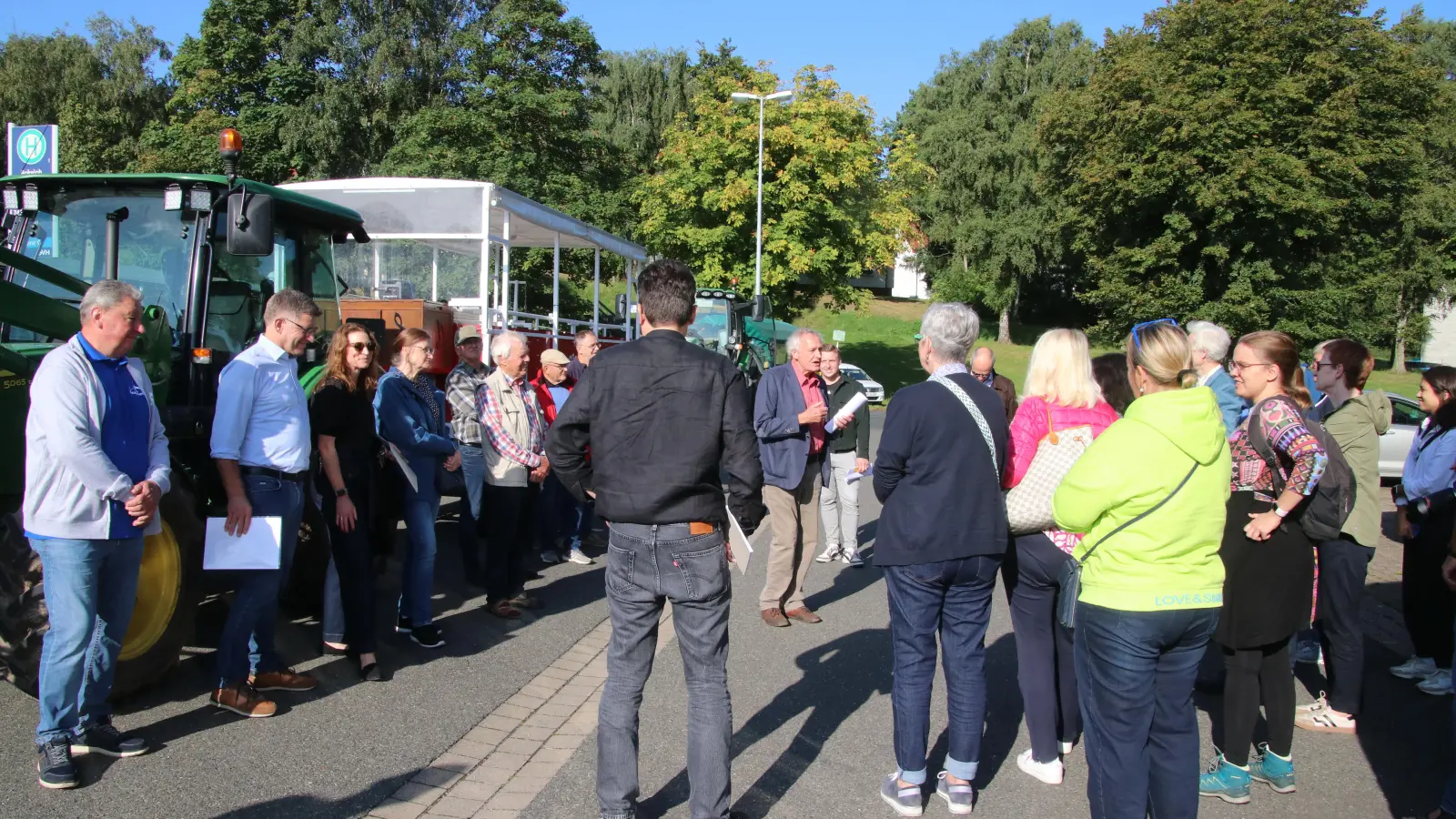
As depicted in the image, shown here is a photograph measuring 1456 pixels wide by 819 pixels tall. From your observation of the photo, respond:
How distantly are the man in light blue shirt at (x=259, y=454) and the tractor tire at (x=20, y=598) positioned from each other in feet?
2.37

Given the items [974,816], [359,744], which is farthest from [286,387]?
[974,816]

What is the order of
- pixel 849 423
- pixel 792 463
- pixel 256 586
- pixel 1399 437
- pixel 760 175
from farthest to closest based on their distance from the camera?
pixel 760 175 < pixel 1399 437 < pixel 849 423 < pixel 792 463 < pixel 256 586

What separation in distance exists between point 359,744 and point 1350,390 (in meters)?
5.66

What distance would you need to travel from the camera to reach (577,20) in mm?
33312

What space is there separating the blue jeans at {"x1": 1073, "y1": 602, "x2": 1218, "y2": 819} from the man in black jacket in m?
1.25

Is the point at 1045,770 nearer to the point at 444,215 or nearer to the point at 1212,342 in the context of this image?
the point at 1212,342

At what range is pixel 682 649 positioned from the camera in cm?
362

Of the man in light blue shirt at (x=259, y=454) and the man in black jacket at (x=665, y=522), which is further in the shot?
the man in light blue shirt at (x=259, y=454)

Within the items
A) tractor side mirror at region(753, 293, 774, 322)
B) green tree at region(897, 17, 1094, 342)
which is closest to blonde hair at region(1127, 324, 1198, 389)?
tractor side mirror at region(753, 293, 774, 322)

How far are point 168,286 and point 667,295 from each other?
3692 millimetres

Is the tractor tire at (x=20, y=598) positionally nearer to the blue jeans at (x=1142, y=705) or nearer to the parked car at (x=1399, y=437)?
the blue jeans at (x=1142, y=705)

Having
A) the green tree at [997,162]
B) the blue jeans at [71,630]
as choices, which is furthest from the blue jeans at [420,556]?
the green tree at [997,162]

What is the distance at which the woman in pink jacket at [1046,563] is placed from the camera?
419 cm

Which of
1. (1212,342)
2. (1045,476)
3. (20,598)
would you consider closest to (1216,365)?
(1212,342)
